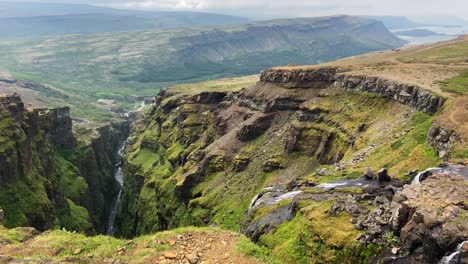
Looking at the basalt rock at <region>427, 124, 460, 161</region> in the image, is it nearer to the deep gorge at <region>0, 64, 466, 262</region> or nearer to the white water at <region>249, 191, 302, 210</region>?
the deep gorge at <region>0, 64, 466, 262</region>

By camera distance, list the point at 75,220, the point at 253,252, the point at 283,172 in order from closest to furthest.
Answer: the point at 253,252
the point at 283,172
the point at 75,220

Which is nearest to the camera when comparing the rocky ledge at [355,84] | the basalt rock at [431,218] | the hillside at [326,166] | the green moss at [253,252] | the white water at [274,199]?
the basalt rock at [431,218]

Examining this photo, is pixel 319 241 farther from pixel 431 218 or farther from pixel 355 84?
pixel 355 84

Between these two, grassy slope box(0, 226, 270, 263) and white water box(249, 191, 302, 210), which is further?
white water box(249, 191, 302, 210)

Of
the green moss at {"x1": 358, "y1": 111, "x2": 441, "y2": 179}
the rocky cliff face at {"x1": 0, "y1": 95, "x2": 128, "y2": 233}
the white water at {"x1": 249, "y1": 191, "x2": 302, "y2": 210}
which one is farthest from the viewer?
the rocky cliff face at {"x1": 0, "y1": 95, "x2": 128, "y2": 233}

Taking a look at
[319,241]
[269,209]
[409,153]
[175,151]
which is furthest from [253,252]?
[175,151]

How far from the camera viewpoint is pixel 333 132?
295 feet

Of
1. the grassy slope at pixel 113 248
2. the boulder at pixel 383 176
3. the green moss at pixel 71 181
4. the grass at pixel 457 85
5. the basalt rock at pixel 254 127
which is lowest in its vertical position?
the green moss at pixel 71 181

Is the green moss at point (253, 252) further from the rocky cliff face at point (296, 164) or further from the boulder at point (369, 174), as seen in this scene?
the boulder at point (369, 174)

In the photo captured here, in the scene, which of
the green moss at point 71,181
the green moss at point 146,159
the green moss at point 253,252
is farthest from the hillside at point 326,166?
the green moss at point 71,181

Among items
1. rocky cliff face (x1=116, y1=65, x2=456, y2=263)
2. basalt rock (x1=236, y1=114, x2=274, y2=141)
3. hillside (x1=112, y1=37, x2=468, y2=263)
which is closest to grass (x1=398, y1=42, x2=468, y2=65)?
hillside (x1=112, y1=37, x2=468, y2=263)

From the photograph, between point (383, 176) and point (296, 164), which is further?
point (296, 164)

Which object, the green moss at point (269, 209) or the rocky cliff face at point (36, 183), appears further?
the rocky cliff face at point (36, 183)

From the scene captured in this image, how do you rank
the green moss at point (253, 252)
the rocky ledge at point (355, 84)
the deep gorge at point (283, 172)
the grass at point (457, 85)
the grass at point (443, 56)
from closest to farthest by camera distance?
1. the green moss at point (253, 252)
2. the deep gorge at point (283, 172)
3. the rocky ledge at point (355, 84)
4. the grass at point (457, 85)
5. the grass at point (443, 56)
